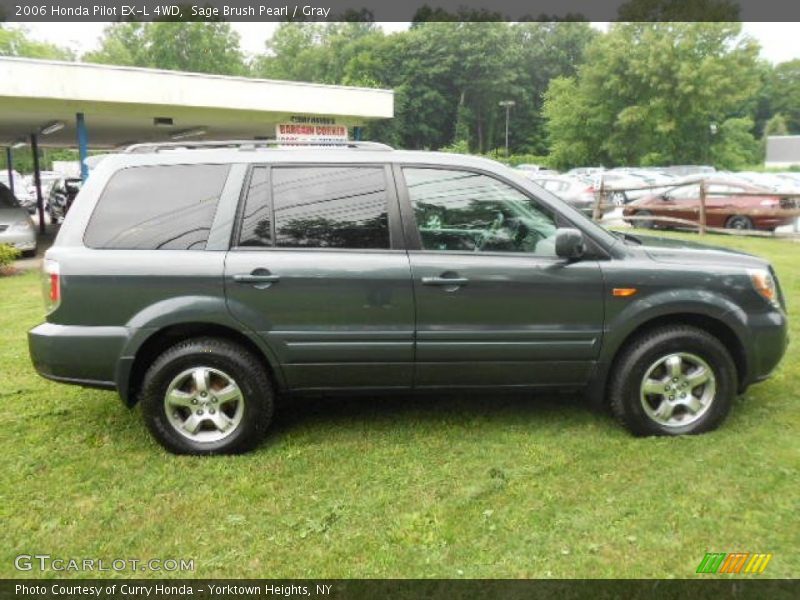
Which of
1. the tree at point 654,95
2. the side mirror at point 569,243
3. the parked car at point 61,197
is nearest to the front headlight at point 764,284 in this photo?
the side mirror at point 569,243

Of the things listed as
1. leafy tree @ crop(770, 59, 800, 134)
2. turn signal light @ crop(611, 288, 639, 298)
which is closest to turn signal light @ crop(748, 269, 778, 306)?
turn signal light @ crop(611, 288, 639, 298)

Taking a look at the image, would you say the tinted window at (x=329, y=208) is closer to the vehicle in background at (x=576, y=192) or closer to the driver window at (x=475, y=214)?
the driver window at (x=475, y=214)

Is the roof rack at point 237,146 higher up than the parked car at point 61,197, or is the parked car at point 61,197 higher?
the roof rack at point 237,146

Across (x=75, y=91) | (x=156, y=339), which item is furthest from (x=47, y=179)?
(x=156, y=339)

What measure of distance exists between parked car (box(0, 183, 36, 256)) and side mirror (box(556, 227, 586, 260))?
11337 millimetres

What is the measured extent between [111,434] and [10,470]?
610 millimetres

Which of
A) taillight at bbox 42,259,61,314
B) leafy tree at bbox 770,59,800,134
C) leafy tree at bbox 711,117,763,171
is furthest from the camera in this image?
leafy tree at bbox 770,59,800,134

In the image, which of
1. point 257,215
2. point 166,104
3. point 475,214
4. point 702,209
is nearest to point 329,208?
point 257,215

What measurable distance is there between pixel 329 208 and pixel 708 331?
244cm

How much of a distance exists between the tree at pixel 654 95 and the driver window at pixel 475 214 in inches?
1752

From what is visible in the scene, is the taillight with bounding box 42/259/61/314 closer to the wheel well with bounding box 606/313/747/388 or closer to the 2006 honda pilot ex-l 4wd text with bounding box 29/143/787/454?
the 2006 honda pilot ex-l 4wd text with bounding box 29/143/787/454

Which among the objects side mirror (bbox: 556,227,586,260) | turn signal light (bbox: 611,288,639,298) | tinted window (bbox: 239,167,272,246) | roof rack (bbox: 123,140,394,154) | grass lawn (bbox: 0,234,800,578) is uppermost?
roof rack (bbox: 123,140,394,154)

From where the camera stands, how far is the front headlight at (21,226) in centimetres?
1193

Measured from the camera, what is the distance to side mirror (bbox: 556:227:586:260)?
368 cm
